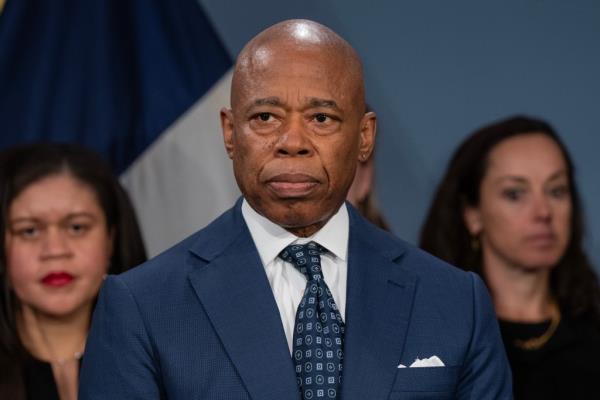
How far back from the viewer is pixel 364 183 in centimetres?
305

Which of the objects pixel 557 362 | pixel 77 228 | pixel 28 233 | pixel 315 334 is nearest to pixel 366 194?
pixel 557 362

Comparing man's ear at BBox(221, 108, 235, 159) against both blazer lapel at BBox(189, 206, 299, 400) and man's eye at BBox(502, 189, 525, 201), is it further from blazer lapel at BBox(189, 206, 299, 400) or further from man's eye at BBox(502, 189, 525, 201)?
man's eye at BBox(502, 189, 525, 201)

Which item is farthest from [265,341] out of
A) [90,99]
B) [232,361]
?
[90,99]

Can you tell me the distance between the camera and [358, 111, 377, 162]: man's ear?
5.77 feet

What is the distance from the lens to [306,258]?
1741 mm

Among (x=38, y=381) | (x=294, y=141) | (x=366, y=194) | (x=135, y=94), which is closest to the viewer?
(x=294, y=141)

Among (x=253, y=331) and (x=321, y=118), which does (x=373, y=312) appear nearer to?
(x=253, y=331)

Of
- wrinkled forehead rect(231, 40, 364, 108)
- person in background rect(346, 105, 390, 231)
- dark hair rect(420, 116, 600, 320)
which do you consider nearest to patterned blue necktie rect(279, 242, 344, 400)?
wrinkled forehead rect(231, 40, 364, 108)

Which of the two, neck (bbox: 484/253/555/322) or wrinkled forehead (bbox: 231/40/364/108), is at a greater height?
wrinkled forehead (bbox: 231/40/364/108)

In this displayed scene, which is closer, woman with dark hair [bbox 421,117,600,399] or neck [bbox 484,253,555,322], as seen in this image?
woman with dark hair [bbox 421,117,600,399]

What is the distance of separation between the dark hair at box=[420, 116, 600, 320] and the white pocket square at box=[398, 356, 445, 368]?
1.39 metres

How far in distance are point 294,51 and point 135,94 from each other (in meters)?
1.77

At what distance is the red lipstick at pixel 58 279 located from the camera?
106 inches

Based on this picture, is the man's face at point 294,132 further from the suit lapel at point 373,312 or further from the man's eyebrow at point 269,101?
the suit lapel at point 373,312
